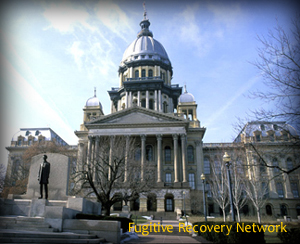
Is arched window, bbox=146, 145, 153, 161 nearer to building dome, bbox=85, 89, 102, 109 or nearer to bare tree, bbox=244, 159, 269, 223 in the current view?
bare tree, bbox=244, 159, 269, 223

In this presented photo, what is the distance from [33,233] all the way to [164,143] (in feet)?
147

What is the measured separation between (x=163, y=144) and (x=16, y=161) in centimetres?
3602

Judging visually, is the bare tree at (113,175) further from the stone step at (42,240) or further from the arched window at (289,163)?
the arched window at (289,163)

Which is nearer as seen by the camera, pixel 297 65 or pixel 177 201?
pixel 297 65

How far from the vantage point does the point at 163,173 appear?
5369cm

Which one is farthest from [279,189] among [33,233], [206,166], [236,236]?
[33,233]

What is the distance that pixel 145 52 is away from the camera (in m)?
73.6

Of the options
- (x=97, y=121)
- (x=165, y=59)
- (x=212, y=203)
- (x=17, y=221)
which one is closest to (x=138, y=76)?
(x=165, y=59)

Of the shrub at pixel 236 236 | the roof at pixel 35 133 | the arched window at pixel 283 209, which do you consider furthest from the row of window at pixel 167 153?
the shrub at pixel 236 236

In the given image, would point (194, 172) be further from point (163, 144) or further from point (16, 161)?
point (16, 161)

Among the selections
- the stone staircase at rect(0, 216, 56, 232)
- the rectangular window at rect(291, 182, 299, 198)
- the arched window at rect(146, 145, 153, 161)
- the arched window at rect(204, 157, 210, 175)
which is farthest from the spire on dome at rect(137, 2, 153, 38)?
the stone staircase at rect(0, 216, 56, 232)

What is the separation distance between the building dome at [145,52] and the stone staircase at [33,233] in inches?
2451

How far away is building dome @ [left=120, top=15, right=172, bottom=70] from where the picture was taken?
72.9 m

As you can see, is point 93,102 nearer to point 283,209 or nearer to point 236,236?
point 283,209
